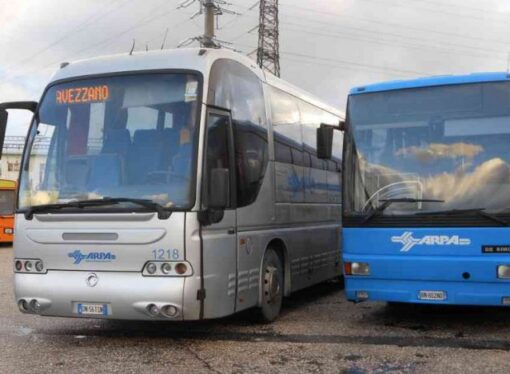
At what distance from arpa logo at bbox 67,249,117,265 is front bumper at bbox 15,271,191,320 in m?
0.14

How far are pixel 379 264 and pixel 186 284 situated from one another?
2366 mm

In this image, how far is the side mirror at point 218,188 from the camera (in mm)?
6785

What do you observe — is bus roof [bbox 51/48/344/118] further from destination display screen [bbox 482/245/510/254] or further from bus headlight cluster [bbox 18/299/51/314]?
destination display screen [bbox 482/245/510/254]

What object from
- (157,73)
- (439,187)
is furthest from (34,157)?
(439,187)

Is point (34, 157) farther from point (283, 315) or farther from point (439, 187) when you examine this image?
point (439, 187)

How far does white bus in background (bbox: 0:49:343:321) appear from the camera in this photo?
22.1ft

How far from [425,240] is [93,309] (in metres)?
3.72

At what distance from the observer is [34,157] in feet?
24.5

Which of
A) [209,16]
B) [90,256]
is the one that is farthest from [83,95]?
[209,16]

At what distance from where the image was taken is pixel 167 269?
6.71 metres

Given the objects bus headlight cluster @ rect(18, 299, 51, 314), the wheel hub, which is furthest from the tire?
bus headlight cluster @ rect(18, 299, 51, 314)

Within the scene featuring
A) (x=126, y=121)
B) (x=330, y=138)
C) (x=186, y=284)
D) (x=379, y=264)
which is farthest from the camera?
(x=330, y=138)

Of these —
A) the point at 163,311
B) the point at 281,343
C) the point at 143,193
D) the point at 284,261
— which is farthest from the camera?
the point at 284,261

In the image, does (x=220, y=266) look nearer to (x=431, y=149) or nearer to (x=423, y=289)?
(x=423, y=289)
